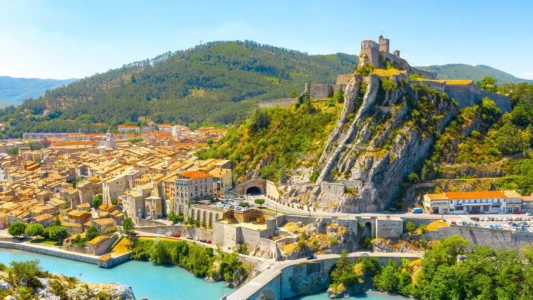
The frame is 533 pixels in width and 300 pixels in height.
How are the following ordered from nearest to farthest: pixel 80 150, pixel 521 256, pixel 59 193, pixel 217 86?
pixel 521 256 < pixel 59 193 < pixel 80 150 < pixel 217 86

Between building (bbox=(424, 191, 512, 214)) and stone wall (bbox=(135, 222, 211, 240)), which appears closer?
building (bbox=(424, 191, 512, 214))

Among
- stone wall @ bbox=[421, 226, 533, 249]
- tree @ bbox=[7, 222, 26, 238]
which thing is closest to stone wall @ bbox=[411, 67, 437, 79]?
stone wall @ bbox=[421, 226, 533, 249]

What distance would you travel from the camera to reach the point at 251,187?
4988 cm

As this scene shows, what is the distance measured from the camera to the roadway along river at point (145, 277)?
116 ft

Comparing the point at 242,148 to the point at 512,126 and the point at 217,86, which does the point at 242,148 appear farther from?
the point at 217,86

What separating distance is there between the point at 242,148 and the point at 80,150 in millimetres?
43960

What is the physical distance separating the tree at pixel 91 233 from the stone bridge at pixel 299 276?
1951 cm

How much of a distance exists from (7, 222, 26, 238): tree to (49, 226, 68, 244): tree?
10.3 ft

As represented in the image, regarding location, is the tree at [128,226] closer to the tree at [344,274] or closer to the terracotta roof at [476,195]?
the tree at [344,274]

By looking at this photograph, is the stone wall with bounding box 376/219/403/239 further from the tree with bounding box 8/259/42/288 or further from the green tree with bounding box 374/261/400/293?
the tree with bounding box 8/259/42/288

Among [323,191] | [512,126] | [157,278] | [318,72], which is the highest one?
[318,72]

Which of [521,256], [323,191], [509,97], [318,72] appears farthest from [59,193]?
[318,72]

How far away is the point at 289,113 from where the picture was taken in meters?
56.1

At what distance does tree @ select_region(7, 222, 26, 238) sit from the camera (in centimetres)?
4681
